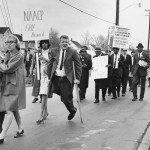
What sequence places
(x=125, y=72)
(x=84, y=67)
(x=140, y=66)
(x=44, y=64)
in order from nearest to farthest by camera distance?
(x=44, y=64) → (x=140, y=66) → (x=84, y=67) → (x=125, y=72)

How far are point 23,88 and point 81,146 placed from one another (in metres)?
1.41

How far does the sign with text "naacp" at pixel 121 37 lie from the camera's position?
47.9ft

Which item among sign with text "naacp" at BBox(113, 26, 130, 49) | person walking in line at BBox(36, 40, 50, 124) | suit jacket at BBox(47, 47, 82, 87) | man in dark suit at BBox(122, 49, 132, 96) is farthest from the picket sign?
sign with text "naacp" at BBox(113, 26, 130, 49)

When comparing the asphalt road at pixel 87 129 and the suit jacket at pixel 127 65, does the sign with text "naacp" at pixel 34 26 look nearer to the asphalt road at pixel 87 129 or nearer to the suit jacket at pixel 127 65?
the asphalt road at pixel 87 129

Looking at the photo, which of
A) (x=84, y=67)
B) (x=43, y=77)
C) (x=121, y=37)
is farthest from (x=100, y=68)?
(x=43, y=77)

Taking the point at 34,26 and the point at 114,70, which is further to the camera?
the point at 114,70

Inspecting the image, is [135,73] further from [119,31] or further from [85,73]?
[119,31]

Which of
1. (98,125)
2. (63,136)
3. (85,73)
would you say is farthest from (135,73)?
(63,136)

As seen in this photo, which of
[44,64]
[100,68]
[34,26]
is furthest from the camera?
[100,68]

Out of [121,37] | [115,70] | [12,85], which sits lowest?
[115,70]

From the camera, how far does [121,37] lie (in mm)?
14656

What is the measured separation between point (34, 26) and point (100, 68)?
3753 millimetres

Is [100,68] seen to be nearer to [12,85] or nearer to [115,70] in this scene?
[115,70]

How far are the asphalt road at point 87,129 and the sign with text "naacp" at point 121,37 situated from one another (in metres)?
4.45
